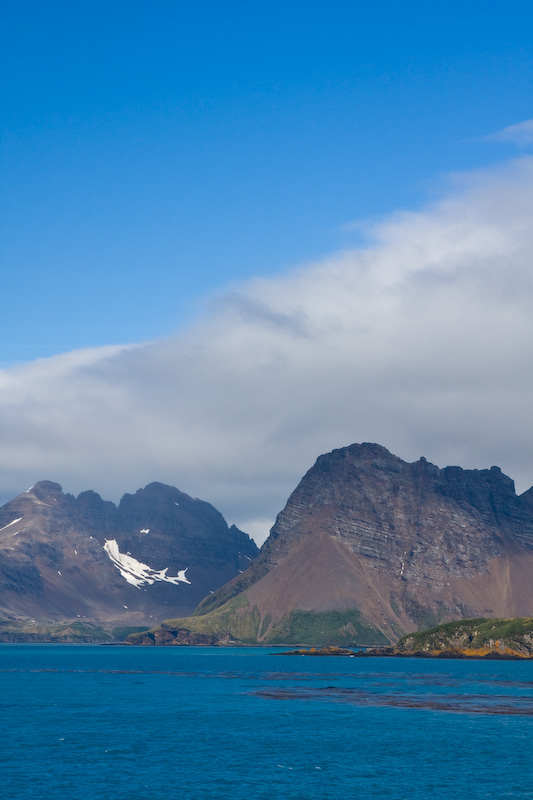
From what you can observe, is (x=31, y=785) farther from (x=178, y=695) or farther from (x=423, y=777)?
(x=178, y=695)

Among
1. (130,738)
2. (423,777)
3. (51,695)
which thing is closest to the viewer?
(423,777)

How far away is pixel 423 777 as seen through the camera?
101312 mm

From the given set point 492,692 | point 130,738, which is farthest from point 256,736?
point 492,692

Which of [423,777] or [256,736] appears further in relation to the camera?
[256,736]

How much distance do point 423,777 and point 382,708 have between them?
210ft

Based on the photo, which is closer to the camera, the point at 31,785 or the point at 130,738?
the point at 31,785

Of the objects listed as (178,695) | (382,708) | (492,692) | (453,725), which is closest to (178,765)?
(453,725)

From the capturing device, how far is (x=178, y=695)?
634 ft

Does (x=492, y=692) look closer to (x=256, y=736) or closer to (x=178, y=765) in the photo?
(x=256, y=736)

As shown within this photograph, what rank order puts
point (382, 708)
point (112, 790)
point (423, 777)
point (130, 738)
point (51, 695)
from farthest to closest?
point (51, 695), point (382, 708), point (130, 738), point (423, 777), point (112, 790)

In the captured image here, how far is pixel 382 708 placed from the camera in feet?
538

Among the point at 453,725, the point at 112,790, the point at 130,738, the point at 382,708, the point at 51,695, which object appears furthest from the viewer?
the point at 51,695

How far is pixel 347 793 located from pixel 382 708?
73.3m

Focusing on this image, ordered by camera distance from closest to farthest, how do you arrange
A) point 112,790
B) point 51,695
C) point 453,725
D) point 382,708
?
point 112,790 < point 453,725 < point 382,708 < point 51,695
